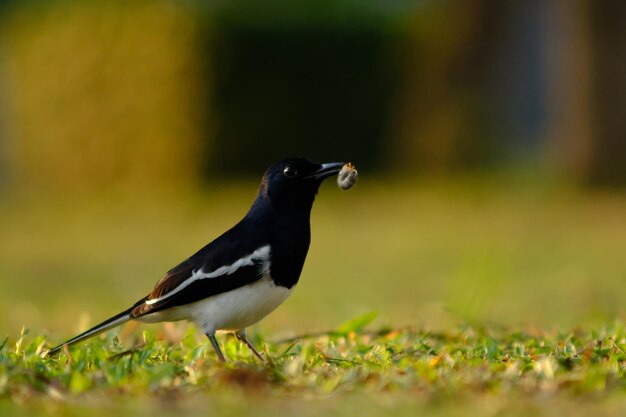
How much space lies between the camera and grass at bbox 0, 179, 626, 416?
4363mm

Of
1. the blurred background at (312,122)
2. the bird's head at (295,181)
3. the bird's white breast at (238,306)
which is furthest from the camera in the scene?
the blurred background at (312,122)

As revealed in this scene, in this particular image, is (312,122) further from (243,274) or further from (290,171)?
(243,274)

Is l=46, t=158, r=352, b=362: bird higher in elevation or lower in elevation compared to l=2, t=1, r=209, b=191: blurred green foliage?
lower

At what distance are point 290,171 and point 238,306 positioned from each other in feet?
2.67

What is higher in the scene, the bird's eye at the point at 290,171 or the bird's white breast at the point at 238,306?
the bird's eye at the point at 290,171

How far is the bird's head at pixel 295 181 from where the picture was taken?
5.96 meters

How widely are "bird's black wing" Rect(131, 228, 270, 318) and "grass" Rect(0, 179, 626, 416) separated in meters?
0.22

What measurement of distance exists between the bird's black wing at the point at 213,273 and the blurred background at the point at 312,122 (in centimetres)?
797

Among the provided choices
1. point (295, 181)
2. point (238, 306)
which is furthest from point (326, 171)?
point (238, 306)

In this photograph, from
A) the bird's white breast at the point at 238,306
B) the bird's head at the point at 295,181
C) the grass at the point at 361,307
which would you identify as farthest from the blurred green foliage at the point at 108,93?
the bird's white breast at the point at 238,306

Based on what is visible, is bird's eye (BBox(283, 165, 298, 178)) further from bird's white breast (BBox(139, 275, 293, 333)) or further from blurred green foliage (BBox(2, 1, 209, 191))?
blurred green foliage (BBox(2, 1, 209, 191))

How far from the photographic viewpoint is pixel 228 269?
5578 millimetres

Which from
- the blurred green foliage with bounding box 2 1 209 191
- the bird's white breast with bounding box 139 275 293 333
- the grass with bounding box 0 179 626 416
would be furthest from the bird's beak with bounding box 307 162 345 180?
the blurred green foliage with bounding box 2 1 209 191

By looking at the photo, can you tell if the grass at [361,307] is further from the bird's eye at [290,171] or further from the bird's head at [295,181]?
the bird's eye at [290,171]
